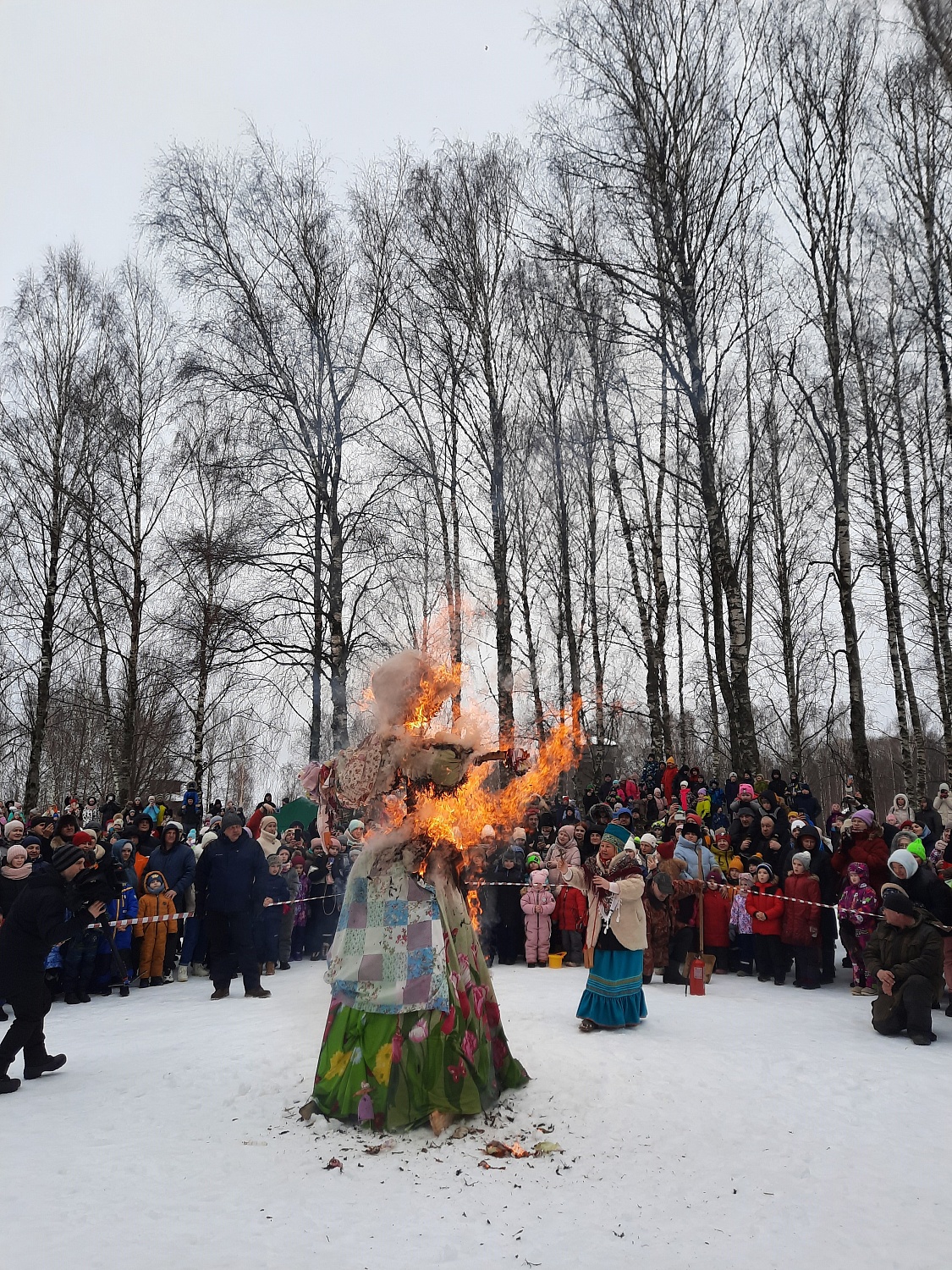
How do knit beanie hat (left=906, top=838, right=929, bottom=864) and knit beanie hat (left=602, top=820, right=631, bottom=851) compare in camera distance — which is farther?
knit beanie hat (left=906, top=838, right=929, bottom=864)

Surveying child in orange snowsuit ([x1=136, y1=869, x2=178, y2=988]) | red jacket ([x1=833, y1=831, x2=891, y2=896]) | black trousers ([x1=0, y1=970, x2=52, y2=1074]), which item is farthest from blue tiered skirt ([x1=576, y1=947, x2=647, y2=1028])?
child in orange snowsuit ([x1=136, y1=869, x2=178, y2=988])

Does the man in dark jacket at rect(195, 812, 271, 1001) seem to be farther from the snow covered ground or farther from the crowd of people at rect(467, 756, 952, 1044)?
the crowd of people at rect(467, 756, 952, 1044)

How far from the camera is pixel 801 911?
1003 centimetres

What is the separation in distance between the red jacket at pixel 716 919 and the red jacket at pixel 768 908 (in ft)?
1.21

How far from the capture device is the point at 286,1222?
4.24m

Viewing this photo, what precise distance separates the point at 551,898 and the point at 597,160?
12.4 meters

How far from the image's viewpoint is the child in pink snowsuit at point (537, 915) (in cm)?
1131

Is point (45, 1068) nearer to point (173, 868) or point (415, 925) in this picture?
point (415, 925)

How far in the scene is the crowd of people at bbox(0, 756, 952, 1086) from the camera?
25.7ft

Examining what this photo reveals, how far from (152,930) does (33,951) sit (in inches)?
166

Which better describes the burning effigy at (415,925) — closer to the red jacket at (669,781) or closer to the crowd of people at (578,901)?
the crowd of people at (578,901)

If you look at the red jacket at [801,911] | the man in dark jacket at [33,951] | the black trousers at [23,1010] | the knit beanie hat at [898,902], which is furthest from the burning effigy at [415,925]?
the red jacket at [801,911]

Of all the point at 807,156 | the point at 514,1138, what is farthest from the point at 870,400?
the point at 514,1138

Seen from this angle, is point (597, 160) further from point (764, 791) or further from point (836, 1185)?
point (836, 1185)
